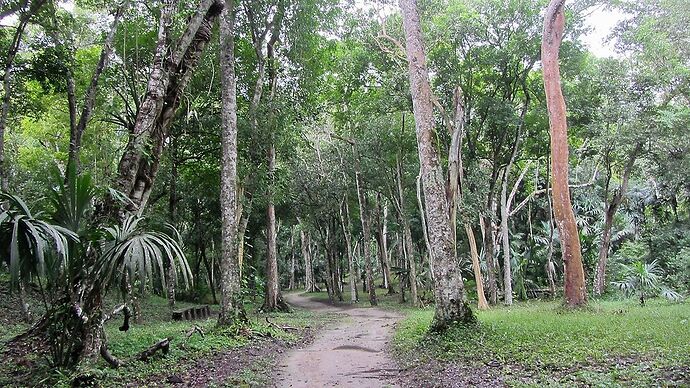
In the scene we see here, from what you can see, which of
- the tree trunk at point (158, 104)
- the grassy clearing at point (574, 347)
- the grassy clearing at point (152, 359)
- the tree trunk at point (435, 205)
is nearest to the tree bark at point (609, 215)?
the grassy clearing at point (574, 347)

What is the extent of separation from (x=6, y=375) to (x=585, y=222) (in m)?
30.2

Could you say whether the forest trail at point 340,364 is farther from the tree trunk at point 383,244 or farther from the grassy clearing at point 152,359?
the tree trunk at point 383,244

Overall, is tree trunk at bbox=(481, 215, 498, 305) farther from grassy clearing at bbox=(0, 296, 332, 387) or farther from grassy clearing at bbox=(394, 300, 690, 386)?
grassy clearing at bbox=(0, 296, 332, 387)

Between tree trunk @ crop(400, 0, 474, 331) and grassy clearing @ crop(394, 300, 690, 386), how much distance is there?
20.8 inches

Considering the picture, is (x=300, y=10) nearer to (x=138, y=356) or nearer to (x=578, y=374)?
(x=138, y=356)

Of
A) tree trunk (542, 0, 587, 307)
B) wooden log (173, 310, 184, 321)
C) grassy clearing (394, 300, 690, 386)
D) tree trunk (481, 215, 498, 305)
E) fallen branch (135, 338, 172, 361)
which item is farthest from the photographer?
tree trunk (481, 215, 498, 305)

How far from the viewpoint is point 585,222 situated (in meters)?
28.7

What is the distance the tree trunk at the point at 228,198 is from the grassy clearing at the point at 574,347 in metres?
4.24

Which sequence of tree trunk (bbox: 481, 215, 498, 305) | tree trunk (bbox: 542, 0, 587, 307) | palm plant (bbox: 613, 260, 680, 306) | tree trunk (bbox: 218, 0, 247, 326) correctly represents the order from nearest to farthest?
tree trunk (bbox: 218, 0, 247, 326), tree trunk (bbox: 542, 0, 587, 307), palm plant (bbox: 613, 260, 680, 306), tree trunk (bbox: 481, 215, 498, 305)

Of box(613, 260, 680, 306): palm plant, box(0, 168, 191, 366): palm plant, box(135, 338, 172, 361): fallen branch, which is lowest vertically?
box(613, 260, 680, 306): palm plant

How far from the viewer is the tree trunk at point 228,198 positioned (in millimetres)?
11312

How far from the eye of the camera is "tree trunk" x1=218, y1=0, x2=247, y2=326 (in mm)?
11312

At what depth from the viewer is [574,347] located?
7.34 meters

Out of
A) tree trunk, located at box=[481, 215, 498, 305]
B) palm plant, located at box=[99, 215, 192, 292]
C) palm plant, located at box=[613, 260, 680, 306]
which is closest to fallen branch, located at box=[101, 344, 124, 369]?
palm plant, located at box=[99, 215, 192, 292]
